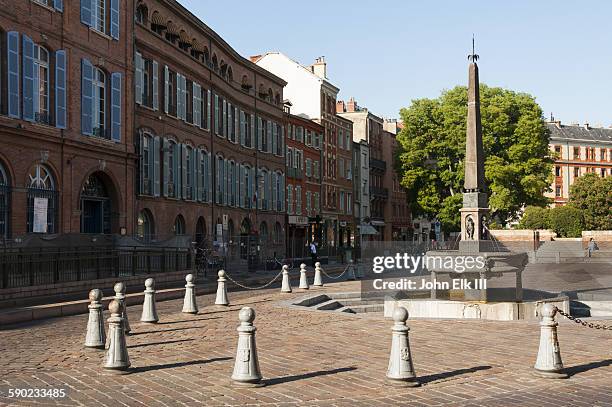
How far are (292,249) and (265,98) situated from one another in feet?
48.5

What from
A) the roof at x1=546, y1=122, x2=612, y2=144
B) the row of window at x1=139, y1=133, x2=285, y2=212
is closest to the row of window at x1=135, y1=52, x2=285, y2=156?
the row of window at x1=139, y1=133, x2=285, y2=212

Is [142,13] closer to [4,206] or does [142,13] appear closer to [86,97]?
[86,97]

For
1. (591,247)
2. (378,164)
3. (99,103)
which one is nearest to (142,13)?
(99,103)

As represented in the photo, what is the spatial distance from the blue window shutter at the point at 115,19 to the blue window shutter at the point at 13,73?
650cm

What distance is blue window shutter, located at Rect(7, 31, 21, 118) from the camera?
24.2 meters

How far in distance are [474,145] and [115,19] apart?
17.3 metres

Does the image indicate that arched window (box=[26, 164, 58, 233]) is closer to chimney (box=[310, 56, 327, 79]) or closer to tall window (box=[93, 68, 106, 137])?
tall window (box=[93, 68, 106, 137])

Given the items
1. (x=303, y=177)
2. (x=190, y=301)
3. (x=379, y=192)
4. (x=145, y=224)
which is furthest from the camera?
(x=379, y=192)

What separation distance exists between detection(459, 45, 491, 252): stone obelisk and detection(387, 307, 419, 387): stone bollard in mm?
10923

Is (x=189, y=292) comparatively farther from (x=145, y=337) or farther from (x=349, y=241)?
(x=349, y=241)

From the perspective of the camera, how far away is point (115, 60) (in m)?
30.8

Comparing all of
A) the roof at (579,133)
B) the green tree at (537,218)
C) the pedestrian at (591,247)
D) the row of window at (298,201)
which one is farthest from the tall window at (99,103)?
the roof at (579,133)

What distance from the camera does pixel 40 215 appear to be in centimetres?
2573

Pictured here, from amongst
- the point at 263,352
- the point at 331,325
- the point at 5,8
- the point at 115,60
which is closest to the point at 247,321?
the point at 263,352
